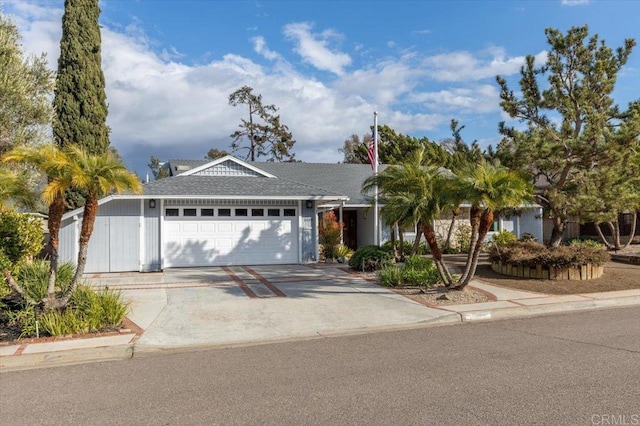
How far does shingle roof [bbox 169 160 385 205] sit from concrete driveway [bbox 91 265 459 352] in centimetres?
845

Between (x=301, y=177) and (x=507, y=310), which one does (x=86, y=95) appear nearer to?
(x=301, y=177)

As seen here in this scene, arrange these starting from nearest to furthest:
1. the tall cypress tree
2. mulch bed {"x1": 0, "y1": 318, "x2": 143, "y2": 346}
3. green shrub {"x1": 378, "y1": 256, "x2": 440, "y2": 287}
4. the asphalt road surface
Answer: the asphalt road surface < mulch bed {"x1": 0, "y1": 318, "x2": 143, "y2": 346} < green shrub {"x1": 378, "y1": 256, "x2": 440, "y2": 287} < the tall cypress tree

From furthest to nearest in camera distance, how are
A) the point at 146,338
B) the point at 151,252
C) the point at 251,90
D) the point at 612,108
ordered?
the point at 251,90, the point at 151,252, the point at 612,108, the point at 146,338

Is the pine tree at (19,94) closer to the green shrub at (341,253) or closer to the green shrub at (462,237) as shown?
the green shrub at (341,253)

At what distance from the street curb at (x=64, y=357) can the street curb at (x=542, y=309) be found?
20.7 ft

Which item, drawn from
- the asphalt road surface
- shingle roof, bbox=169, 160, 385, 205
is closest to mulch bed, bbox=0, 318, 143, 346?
the asphalt road surface

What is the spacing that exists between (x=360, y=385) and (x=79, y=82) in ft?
57.2

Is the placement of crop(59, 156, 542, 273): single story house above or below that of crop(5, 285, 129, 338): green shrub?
above

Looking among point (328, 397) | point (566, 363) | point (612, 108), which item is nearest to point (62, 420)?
point (328, 397)

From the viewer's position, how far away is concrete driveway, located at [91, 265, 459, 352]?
8453 millimetres

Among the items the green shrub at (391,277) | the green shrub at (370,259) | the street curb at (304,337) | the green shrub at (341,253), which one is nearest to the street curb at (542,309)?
the street curb at (304,337)

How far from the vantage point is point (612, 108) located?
14.6 metres

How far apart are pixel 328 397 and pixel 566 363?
3.26 meters

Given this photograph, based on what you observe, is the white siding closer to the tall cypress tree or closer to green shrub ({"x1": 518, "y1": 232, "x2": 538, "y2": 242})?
the tall cypress tree
